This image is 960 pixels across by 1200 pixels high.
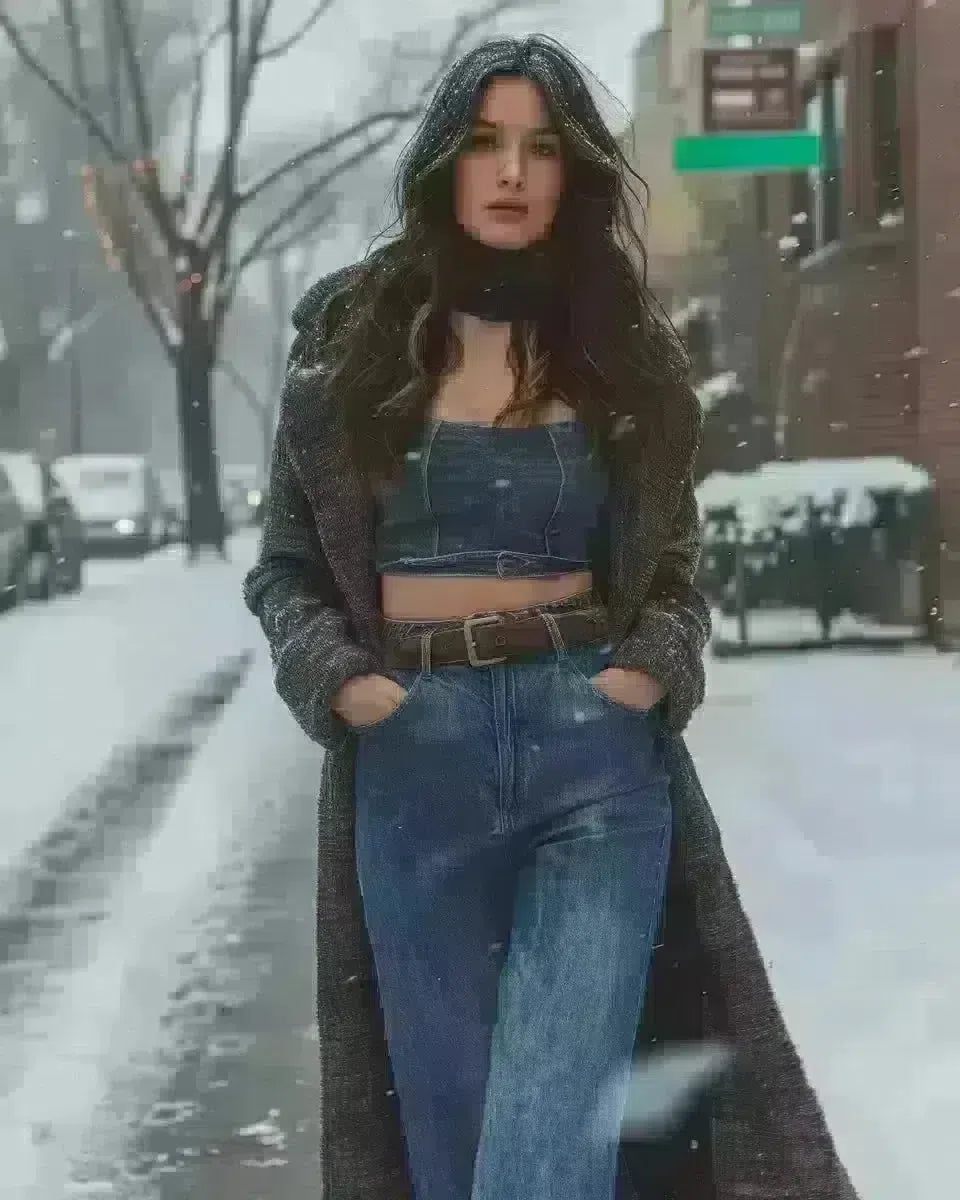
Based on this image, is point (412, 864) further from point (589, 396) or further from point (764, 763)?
point (764, 763)

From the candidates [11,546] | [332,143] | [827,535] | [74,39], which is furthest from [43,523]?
[827,535]

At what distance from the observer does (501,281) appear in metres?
2.29

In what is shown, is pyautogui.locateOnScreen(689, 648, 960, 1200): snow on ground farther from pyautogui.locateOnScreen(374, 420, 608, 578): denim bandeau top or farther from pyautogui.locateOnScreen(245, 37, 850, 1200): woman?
pyautogui.locateOnScreen(374, 420, 608, 578): denim bandeau top

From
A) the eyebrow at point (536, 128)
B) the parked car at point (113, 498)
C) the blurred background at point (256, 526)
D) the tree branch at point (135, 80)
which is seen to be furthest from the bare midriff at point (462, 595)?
the parked car at point (113, 498)

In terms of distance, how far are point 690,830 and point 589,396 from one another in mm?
618

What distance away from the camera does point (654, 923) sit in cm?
225

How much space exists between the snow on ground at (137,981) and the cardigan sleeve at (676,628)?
1.68 meters

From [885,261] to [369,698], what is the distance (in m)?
9.16

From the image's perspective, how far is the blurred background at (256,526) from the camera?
393 centimetres

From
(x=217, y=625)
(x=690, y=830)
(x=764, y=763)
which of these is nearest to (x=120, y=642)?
(x=217, y=625)

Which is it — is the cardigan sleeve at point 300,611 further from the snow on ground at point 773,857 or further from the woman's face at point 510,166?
the snow on ground at point 773,857

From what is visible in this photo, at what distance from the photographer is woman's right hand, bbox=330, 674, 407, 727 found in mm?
2199

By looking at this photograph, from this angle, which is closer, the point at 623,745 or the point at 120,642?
the point at 623,745

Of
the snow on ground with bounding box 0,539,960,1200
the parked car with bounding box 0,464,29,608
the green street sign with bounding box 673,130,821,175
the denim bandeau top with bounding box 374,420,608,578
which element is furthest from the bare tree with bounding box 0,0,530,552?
the denim bandeau top with bounding box 374,420,608,578
